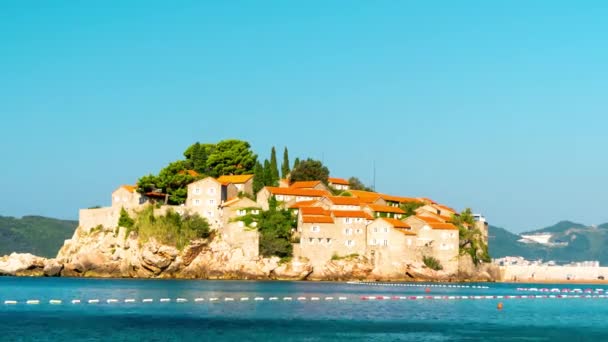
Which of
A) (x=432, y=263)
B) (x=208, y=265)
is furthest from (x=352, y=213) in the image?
(x=208, y=265)

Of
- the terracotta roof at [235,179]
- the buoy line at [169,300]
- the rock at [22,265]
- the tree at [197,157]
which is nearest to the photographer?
the buoy line at [169,300]

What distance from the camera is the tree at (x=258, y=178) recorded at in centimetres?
11706

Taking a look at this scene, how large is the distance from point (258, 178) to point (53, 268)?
1059 inches

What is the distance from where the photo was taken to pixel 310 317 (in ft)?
193

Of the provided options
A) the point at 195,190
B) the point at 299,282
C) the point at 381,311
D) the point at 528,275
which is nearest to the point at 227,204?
the point at 195,190

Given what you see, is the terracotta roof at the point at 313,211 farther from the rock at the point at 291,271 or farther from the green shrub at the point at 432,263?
the green shrub at the point at 432,263

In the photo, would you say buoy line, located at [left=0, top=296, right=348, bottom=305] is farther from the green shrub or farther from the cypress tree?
the cypress tree

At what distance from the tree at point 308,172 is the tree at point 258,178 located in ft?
29.1

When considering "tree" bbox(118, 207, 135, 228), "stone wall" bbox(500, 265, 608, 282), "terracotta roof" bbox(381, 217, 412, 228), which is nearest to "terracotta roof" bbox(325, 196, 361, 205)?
"terracotta roof" bbox(381, 217, 412, 228)

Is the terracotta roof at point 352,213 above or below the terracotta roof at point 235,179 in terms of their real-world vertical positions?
below

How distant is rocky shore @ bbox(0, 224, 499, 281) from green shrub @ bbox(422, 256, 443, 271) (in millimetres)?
550

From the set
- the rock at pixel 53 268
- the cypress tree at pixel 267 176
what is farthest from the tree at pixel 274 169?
the rock at pixel 53 268

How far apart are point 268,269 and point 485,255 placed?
31.4 m

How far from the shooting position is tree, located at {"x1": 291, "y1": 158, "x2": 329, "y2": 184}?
129 meters
